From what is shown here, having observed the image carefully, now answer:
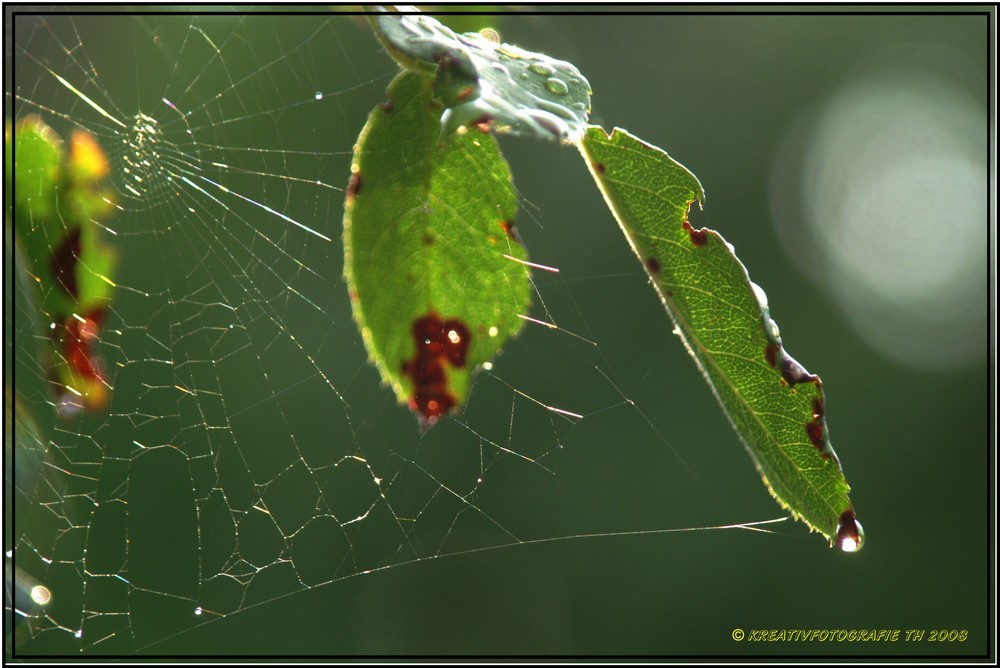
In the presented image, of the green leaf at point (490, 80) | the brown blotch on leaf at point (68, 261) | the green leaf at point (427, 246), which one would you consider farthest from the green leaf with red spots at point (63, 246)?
the green leaf at point (490, 80)

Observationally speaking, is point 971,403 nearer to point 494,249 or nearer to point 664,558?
point 664,558

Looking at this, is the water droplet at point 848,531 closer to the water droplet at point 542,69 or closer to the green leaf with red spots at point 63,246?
the water droplet at point 542,69

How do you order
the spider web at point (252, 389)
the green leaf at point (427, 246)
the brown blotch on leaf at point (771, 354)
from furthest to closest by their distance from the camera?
the spider web at point (252, 389)
the green leaf at point (427, 246)
the brown blotch on leaf at point (771, 354)

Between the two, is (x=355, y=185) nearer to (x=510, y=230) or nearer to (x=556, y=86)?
(x=510, y=230)

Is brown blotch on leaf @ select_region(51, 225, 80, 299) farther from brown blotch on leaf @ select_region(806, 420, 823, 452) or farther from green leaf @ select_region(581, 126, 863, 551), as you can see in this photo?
brown blotch on leaf @ select_region(806, 420, 823, 452)

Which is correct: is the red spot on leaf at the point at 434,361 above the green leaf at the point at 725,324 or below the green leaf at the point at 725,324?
below
